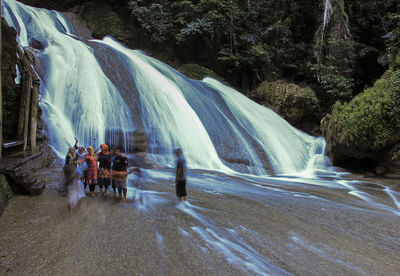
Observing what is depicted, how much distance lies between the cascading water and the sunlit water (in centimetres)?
6

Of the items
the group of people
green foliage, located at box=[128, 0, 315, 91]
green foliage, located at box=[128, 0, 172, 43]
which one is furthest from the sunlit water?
green foliage, located at box=[128, 0, 172, 43]

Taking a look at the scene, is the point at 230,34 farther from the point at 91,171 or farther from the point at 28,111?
the point at 91,171

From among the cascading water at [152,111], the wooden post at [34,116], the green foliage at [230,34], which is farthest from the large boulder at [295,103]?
the wooden post at [34,116]

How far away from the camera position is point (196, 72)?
17.7 m

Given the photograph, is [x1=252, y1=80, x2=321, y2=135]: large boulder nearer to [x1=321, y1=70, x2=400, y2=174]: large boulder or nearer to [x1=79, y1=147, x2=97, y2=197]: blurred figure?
[x1=321, y1=70, x2=400, y2=174]: large boulder

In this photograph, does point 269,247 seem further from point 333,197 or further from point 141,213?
point 333,197

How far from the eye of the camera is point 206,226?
439 centimetres

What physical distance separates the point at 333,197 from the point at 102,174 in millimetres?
5650

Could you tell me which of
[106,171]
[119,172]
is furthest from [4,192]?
[119,172]

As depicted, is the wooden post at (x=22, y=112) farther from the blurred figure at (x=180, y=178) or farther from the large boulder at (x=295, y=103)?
the large boulder at (x=295, y=103)

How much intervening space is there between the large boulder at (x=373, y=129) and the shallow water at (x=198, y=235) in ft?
14.8

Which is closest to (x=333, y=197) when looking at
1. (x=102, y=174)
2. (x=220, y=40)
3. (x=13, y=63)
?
(x=102, y=174)

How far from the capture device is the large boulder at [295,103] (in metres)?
16.4

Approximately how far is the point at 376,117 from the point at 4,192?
11519mm
